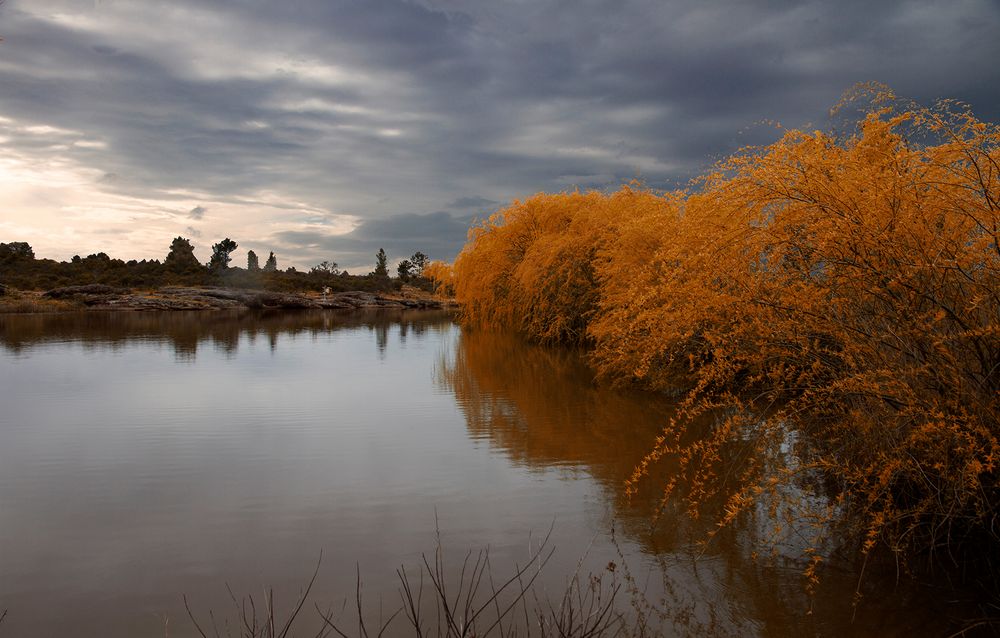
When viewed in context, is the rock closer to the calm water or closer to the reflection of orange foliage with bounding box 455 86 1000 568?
the calm water

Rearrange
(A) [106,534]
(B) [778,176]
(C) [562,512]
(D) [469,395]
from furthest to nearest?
1. (D) [469,395]
2. (C) [562,512]
3. (A) [106,534]
4. (B) [778,176]

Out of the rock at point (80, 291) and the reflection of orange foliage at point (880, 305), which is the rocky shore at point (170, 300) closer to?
the rock at point (80, 291)

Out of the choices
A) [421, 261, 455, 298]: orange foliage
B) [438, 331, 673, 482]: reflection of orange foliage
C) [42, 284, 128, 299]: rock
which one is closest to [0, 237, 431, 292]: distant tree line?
[42, 284, 128, 299]: rock

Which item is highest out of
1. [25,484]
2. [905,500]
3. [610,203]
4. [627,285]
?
[610,203]

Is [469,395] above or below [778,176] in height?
below

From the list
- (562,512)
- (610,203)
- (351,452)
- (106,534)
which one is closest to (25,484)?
(106,534)

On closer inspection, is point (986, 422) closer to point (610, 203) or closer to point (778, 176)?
point (778, 176)

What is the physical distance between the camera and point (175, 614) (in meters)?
4.60

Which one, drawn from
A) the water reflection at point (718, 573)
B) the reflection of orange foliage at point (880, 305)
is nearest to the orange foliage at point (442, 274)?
the water reflection at point (718, 573)

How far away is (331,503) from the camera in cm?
690

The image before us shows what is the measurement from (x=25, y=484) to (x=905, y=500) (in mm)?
8234

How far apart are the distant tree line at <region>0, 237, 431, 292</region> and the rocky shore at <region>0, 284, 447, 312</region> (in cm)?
583

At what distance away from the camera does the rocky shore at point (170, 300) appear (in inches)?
1927

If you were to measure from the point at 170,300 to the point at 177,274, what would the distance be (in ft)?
65.9
